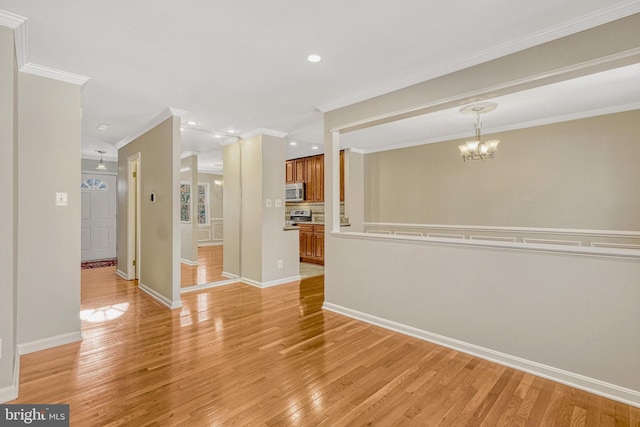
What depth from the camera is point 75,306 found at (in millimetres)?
2994

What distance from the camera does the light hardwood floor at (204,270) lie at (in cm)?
526

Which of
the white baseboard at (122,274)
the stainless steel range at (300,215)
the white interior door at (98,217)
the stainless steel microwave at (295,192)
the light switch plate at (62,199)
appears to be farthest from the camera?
the stainless steel range at (300,215)

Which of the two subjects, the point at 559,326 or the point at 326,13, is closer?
the point at 326,13

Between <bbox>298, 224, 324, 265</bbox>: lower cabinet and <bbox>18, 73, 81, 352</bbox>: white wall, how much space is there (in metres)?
4.64

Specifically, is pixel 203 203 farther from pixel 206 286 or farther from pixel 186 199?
pixel 206 286

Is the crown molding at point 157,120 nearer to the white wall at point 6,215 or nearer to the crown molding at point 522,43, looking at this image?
the white wall at point 6,215

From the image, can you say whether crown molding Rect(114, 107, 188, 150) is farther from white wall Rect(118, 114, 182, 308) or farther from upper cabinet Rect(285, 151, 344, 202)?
upper cabinet Rect(285, 151, 344, 202)

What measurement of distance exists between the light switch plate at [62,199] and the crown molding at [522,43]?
305 centimetres

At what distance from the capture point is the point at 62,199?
2912 millimetres

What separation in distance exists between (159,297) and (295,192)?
4213 millimetres

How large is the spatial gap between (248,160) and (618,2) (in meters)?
4.51

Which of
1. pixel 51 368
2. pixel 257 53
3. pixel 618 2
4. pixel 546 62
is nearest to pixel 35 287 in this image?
pixel 51 368

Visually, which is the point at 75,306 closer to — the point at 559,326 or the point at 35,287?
the point at 35,287

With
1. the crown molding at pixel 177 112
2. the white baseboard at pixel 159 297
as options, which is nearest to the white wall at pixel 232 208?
the white baseboard at pixel 159 297
